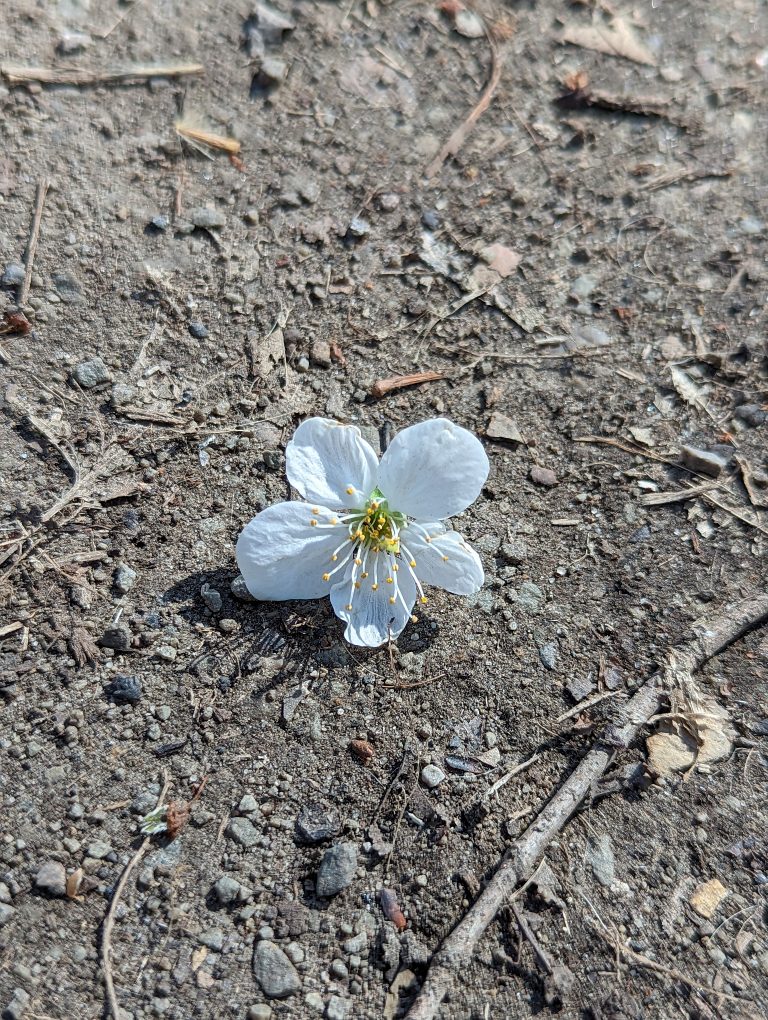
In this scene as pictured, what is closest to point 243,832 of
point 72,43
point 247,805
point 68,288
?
point 247,805

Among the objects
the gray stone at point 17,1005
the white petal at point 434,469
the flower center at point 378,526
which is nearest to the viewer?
the gray stone at point 17,1005

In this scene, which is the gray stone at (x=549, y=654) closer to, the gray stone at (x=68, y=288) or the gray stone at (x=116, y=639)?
the gray stone at (x=116, y=639)

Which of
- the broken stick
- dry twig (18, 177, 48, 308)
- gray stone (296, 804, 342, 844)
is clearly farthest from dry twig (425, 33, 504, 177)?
gray stone (296, 804, 342, 844)

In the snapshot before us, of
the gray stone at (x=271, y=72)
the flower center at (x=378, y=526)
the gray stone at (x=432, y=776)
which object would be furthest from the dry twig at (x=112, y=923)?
the gray stone at (x=271, y=72)

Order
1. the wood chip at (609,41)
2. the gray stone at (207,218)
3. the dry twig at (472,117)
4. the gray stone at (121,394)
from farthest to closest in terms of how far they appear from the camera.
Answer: the wood chip at (609,41), the dry twig at (472,117), the gray stone at (207,218), the gray stone at (121,394)

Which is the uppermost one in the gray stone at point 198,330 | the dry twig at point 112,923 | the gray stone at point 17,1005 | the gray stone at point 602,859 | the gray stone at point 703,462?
the gray stone at point 703,462

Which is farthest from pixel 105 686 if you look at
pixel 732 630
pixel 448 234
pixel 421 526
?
pixel 448 234

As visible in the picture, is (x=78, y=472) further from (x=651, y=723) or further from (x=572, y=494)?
(x=651, y=723)
